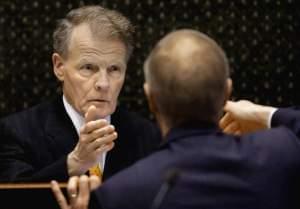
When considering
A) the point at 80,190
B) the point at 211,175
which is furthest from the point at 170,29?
the point at 211,175

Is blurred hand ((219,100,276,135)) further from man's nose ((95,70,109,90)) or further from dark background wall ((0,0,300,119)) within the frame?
dark background wall ((0,0,300,119))

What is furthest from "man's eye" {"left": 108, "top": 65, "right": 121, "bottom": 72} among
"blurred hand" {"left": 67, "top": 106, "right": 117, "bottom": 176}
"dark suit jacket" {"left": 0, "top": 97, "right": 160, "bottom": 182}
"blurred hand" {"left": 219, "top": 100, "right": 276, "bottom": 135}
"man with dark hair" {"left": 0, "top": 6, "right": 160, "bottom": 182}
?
"blurred hand" {"left": 219, "top": 100, "right": 276, "bottom": 135}

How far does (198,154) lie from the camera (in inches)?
65.5

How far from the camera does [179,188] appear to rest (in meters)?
1.64

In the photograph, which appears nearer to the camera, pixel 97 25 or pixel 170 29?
pixel 97 25

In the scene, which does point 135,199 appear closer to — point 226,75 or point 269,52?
point 226,75

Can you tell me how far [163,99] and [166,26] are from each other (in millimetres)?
1878

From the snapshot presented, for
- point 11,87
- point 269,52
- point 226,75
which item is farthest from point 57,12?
point 226,75

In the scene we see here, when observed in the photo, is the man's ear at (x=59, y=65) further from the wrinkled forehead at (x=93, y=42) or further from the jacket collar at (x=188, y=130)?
the jacket collar at (x=188, y=130)

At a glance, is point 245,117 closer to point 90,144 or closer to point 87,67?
point 90,144

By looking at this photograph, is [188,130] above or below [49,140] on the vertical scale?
Answer: above

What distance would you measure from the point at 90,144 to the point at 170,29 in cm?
147

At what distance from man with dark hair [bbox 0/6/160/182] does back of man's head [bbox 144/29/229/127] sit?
2.36 ft

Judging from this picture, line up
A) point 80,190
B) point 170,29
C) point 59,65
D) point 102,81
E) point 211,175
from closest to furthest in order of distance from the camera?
point 211,175 < point 80,190 < point 102,81 < point 59,65 < point 170,29
